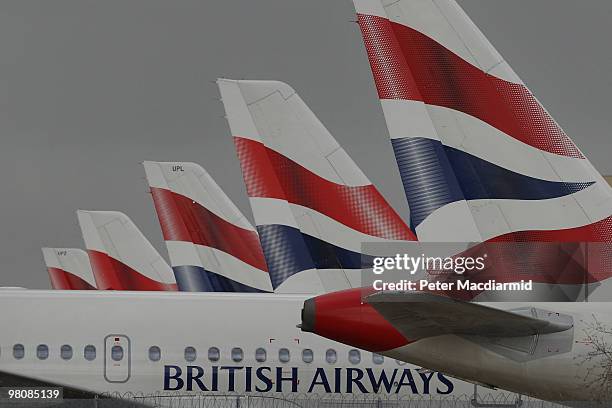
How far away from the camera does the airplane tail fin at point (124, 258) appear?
4112cm

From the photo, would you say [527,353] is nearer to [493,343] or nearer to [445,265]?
[493,343]

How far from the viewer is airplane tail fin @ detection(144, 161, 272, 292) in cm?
3017

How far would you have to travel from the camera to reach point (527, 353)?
43.2 ft

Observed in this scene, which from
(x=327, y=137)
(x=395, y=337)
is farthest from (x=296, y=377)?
(x=395, y=337)

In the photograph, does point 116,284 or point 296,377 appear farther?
point 116,284

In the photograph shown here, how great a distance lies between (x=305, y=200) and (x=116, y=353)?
4.43m

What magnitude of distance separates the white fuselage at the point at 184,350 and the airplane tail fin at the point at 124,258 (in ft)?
59.6

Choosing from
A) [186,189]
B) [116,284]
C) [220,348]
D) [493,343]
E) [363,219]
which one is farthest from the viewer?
[116,284]

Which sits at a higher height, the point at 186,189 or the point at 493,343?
the point at 186,189

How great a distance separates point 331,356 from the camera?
22547 mm

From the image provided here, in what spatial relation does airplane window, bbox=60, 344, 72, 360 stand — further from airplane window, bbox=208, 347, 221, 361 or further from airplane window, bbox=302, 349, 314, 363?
airplane window, bbox=302, 349, 314, 363

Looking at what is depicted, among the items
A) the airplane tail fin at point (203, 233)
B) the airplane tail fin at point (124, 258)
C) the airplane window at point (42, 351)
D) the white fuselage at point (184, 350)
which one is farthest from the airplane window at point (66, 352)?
the airplane tail fin at point (124, 258)

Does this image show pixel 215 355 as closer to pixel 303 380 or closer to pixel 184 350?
pixel 184 350

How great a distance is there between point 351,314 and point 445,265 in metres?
1.06
